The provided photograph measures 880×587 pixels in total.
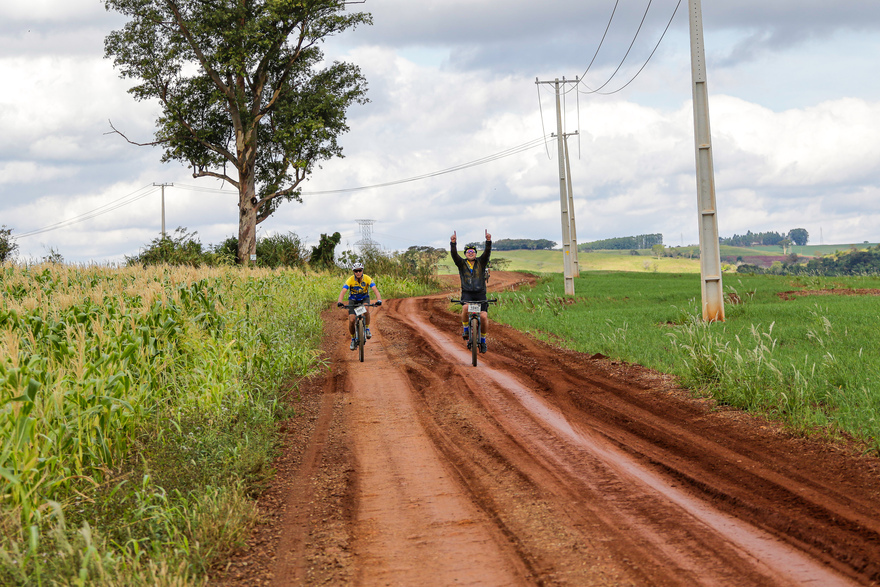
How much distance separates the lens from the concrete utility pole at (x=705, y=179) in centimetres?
1786

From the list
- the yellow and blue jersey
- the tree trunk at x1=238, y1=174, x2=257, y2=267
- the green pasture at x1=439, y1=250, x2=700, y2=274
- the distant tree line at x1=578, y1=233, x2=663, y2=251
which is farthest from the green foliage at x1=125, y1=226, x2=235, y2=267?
the distant tree line at x1=578, y1=233, x2=663, y2=251

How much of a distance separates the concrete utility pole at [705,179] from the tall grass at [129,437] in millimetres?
11408

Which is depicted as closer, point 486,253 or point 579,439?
point 579,439

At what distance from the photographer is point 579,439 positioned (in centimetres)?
838

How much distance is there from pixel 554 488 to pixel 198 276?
13670 mm

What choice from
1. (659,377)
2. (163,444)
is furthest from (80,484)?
(659,377)

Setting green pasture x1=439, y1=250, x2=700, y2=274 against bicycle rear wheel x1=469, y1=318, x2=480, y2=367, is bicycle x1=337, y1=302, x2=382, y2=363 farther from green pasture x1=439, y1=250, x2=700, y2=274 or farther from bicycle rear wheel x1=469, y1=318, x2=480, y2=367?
green pasture x1=439, y1=250, x2=700, y2=274

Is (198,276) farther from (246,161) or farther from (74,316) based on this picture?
(246,161)

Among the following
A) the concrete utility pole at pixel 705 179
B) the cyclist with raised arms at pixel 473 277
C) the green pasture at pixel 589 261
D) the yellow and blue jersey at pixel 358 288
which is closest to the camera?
the cyclist with raised arms at pixel 473 277

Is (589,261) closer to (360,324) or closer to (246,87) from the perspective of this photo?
(246,87)

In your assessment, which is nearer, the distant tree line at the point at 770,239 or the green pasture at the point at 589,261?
the green pasture at the point at 589,261

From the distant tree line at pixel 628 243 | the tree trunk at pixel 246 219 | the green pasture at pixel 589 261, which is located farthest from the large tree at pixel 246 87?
the distant tree line at pixel 628 243

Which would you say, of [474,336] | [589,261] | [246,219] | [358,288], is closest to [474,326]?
[474,336]

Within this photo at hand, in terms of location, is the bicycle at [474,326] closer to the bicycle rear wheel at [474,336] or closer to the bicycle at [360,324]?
the bicycle rear wheel at [474,336]
